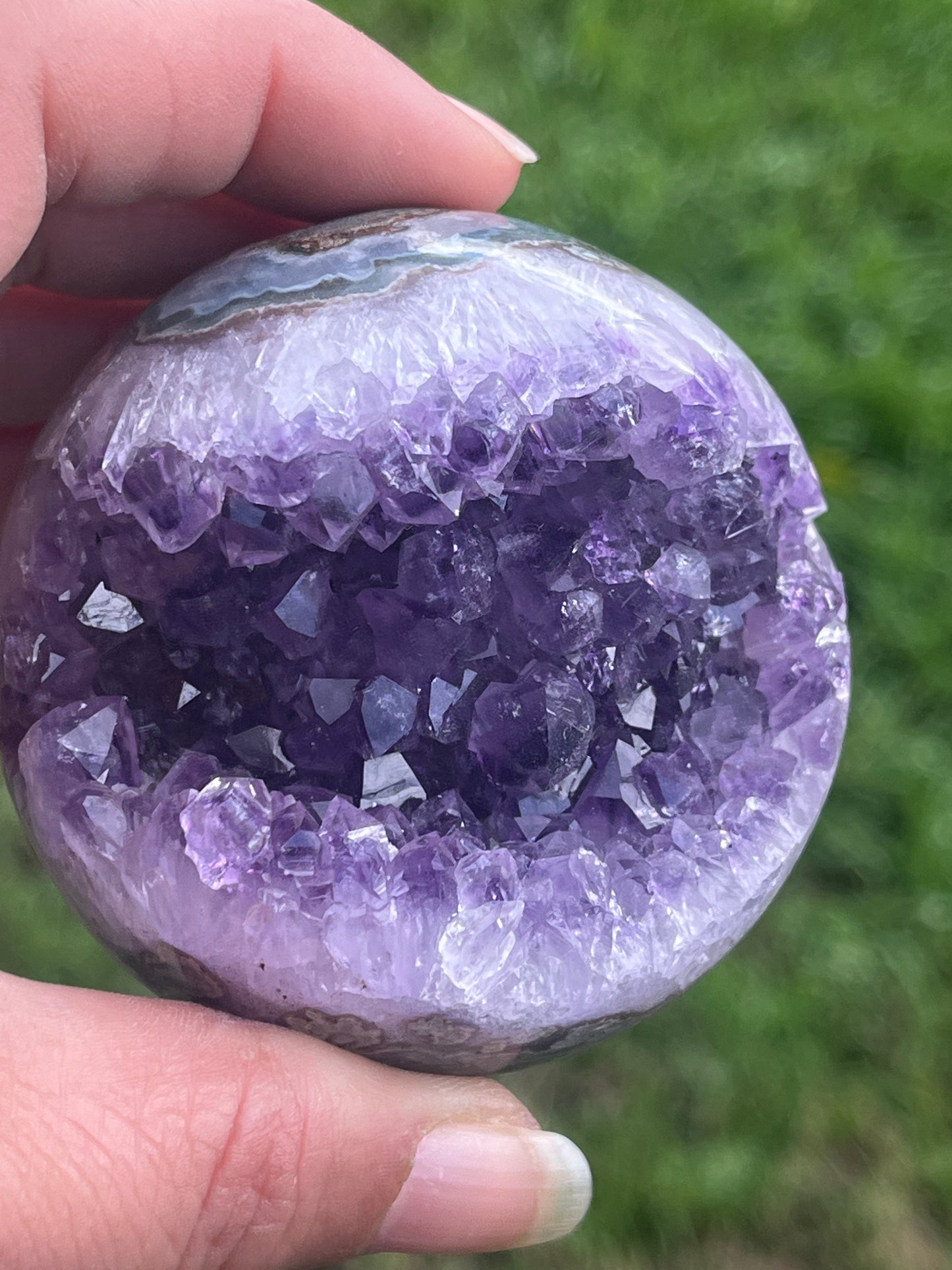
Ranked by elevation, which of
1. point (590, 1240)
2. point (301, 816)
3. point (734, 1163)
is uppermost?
point (301, 816)

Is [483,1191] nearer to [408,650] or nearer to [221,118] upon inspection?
[408,650]

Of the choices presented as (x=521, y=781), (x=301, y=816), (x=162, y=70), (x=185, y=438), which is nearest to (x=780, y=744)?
(x=521, y=781)

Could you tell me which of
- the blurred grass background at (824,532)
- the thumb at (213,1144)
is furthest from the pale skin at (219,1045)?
the blurred grass background at (824,532)

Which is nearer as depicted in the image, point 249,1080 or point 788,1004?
point 249,1080

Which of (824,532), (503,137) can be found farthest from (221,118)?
(824,532)

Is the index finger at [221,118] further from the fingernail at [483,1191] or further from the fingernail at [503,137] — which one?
the fingernail at [483,1191]

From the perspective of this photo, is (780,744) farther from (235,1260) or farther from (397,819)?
(235,1260)

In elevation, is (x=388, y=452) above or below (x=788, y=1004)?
A: above
